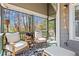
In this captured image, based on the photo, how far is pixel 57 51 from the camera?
13.2 ft

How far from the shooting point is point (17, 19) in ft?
13.5

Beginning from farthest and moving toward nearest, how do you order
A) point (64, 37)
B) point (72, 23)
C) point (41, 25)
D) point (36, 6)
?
point (64, 37), point (72, 23), point (41, 25), point (36, 6)

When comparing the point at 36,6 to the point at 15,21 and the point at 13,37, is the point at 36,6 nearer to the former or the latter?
the point at 15,21

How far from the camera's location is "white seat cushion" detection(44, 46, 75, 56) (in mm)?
3934

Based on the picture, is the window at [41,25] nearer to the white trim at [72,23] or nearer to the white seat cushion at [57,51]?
the white seat cushion at [57,51]

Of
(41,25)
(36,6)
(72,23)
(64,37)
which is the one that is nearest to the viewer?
(36,6)

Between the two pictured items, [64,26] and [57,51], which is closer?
[57,51]

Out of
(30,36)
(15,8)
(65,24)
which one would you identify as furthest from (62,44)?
(15,8)

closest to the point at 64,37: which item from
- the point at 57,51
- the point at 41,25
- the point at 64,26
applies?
the point at 64,26

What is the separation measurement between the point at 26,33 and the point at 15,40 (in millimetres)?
314

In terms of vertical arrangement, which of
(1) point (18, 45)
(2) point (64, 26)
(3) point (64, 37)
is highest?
(2) point (64, 26)

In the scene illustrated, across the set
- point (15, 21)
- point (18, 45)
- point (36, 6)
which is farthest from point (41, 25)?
point (18, 45)

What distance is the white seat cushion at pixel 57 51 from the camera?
393 centimetres

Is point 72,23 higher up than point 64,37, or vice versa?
point 72,23
